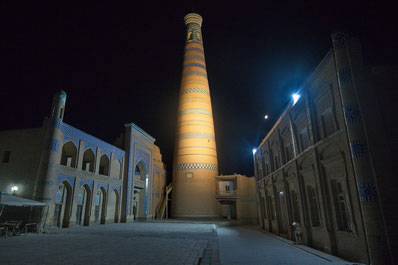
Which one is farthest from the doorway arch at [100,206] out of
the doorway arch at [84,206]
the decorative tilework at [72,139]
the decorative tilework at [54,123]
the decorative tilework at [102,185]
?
the decorative tilework at [54,123]

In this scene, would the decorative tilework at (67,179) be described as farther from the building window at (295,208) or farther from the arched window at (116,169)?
the building window at (295,208)

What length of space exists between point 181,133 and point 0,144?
46.8 feet

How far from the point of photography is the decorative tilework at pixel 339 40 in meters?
7.08

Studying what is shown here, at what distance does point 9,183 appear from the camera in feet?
43.8

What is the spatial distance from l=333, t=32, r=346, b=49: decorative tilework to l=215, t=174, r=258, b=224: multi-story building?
18653mm

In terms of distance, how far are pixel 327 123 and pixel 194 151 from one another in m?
16.4

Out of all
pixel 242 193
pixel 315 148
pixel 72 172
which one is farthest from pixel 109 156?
pixel 315 148

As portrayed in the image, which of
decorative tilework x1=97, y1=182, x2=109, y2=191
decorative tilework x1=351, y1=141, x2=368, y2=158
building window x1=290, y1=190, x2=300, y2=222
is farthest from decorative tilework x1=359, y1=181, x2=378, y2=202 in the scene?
decorative tilework x1=97, y1=182, x2=109, y2=191

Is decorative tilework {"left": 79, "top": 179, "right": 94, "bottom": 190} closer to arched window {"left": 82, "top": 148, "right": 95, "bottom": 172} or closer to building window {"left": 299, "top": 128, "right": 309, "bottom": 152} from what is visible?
arched window {"left": 82, "top": 148, "right": 95, "bottom": 172}

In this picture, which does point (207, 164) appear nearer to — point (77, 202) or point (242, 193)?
point (242, 193)

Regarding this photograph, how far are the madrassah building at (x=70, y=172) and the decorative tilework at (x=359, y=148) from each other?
13767 mm

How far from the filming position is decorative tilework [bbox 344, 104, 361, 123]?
6570 mm

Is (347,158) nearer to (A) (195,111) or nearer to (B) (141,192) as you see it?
(A) (195,111)

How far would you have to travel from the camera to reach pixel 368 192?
20.2ft
